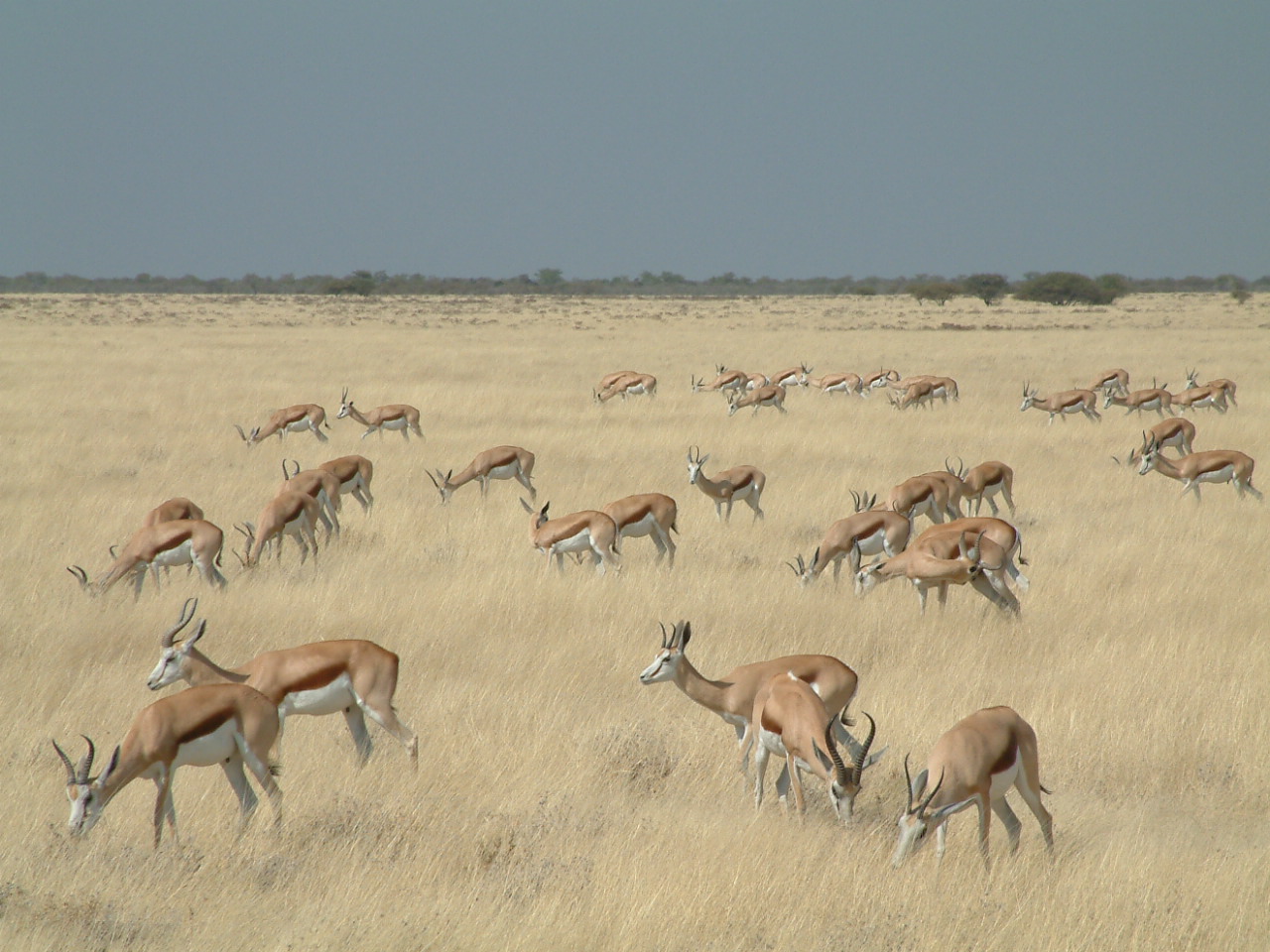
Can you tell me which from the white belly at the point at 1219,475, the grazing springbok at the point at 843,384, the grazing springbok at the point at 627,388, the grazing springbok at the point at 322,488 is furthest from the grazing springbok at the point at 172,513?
the grazing springbok at the point at 843,384

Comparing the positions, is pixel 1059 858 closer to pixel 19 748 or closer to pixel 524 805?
pixel 524 805

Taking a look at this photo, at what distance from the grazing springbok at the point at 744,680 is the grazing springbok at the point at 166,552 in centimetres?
479

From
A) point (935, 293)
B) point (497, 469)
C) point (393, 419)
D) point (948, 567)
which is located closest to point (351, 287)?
point (935, 293)

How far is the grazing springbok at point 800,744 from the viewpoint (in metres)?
5.09

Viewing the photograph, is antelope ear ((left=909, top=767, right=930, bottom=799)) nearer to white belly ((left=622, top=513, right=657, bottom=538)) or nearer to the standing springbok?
white belly ((left=622, top=513, right=657, bottom=538))

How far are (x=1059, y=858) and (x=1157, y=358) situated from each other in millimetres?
33352

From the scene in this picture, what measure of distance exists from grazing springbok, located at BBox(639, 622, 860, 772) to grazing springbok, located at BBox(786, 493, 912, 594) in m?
3.97

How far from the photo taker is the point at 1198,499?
14961 mm

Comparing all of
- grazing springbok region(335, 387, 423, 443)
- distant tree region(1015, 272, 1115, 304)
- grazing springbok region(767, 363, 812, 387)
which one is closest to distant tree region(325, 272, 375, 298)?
distant tree region(1015, 272, 1115, 304)

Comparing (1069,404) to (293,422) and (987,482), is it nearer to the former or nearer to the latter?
(987,482)

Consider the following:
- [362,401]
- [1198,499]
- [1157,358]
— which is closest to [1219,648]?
[1198,499]

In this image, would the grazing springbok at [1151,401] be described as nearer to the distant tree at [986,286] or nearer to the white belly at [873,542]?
the white belly at [873,542]

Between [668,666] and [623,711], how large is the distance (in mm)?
858

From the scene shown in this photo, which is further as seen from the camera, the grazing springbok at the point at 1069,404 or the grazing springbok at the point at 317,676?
the grazing springbok at the point at 1069,404
